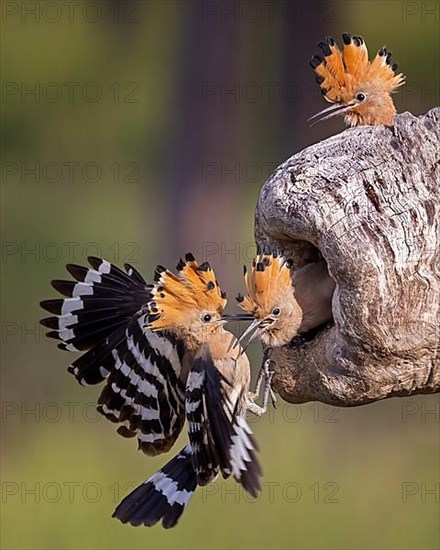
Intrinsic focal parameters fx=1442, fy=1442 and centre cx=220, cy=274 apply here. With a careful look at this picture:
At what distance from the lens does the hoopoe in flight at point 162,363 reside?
2.92 meters

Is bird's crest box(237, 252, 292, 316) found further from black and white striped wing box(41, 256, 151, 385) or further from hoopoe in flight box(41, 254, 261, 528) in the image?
black and white striped wing box(41, 256, 151, 385)

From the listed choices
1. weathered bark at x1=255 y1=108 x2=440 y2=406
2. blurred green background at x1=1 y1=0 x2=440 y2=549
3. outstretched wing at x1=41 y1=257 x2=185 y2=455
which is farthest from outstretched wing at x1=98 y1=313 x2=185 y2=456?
blurred green background at x1=1 y1=0 x2=440 y2=549

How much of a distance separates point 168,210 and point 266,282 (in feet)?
14.1

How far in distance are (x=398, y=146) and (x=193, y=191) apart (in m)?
4.36

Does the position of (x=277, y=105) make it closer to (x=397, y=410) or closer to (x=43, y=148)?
(x=43, y=148)

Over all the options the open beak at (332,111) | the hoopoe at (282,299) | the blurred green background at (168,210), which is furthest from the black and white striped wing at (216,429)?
the blurred green background at (168,210)

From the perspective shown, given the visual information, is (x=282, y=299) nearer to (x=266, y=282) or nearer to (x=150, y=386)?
(x=266, y=282)

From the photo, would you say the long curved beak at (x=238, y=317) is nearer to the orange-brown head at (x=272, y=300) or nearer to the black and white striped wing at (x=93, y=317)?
the orange-brown head at (x=272, y=300)

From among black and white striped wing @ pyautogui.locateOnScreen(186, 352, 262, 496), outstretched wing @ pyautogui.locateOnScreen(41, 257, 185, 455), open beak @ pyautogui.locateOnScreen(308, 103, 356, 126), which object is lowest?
black and white striped wing @ pyautogui.locateOnScreen(186, 352, 262, 496)

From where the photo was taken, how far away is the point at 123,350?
125 inches

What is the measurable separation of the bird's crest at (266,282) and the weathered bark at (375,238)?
0.09 m

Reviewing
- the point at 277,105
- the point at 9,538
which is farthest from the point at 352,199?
the point at 277,105

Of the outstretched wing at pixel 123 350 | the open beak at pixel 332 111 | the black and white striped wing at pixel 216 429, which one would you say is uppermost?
the open beak at pixel 332 111

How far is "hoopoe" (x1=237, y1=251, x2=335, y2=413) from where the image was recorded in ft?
9.54
